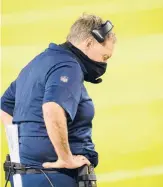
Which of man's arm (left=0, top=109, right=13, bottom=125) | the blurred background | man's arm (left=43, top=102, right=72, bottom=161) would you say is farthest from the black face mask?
the blurred background

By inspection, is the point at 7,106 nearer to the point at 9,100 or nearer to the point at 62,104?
Result: the point at 9,100

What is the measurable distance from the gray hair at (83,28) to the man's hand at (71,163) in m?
0.46

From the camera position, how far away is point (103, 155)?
3.06 metres

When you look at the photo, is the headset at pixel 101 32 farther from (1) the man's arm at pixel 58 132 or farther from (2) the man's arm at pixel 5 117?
(2) the man's arm at pixel 5 117

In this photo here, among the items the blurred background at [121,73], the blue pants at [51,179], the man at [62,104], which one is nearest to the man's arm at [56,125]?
the man at [62,104]

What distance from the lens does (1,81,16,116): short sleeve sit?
7.55 ft

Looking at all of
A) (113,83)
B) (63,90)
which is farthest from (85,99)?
(113,83)

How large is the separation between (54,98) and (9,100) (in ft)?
1.56

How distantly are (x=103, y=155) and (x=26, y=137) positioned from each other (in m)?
1.08

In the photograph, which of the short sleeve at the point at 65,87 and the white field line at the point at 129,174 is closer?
the short sleeve at the point at 65,87

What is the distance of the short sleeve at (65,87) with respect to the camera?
1.90m

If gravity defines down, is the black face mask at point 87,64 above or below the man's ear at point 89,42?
below

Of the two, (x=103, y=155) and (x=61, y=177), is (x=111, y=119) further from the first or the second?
(x=61, y=177)

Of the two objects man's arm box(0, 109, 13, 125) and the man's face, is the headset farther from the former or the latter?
man's arm box(0, 109, 13, 125)
